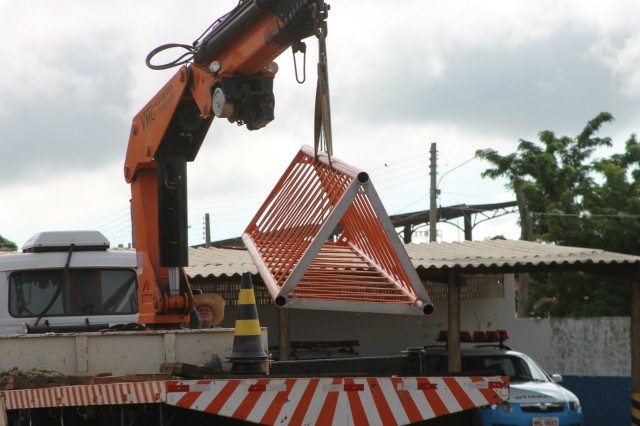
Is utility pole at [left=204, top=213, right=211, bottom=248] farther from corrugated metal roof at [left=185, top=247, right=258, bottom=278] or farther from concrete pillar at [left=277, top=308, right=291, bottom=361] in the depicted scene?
concrete pillar at [left=277, top=308, right=291, bottom=361]

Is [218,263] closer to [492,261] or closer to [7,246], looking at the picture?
[492,261]

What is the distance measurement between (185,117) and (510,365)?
29.7 ft

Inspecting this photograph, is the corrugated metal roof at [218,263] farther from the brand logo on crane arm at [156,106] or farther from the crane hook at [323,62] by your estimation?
the crane hook at [323,62]

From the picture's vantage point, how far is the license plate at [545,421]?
1670 centimetres

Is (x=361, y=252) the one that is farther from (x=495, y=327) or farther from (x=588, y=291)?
(x=588, y=291)

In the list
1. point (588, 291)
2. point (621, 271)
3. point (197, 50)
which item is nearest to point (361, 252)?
point (197, 50)

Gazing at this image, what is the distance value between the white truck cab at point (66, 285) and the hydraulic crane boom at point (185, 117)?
1.65 ft

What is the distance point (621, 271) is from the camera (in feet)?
64.3

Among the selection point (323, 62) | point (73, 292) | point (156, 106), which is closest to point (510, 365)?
point (73, 292)

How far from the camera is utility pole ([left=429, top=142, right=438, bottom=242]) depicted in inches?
1414

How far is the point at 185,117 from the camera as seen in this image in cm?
1111

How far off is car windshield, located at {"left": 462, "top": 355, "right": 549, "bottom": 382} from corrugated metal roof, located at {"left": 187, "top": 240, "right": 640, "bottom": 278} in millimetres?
1552

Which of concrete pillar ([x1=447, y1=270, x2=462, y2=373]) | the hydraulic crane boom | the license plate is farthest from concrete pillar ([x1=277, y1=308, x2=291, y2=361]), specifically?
the hydraulic crane boom

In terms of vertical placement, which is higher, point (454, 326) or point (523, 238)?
point (523, 238)
